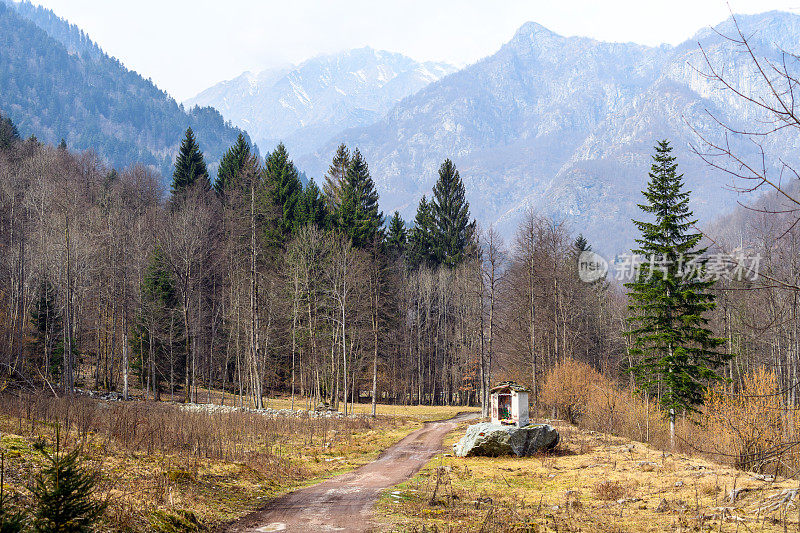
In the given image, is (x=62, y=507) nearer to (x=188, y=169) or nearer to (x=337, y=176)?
(x=337, y=176)

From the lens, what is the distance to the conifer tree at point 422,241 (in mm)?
65000

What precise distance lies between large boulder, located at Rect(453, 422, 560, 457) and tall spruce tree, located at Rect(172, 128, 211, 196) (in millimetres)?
50191

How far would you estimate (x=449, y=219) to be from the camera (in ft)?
215

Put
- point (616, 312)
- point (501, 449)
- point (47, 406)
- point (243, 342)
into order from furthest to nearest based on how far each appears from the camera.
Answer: point (616, 312) → point (243, 342) → point (501, 449) → point (47, 406)

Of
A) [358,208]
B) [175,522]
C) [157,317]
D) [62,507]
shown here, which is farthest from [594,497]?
[358,208]

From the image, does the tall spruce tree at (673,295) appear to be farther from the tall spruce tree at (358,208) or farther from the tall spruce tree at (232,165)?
the tall spruce tree at (232,165)

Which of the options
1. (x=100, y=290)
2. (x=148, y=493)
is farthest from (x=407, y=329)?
(x=148, y=493)

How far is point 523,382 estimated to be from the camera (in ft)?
133

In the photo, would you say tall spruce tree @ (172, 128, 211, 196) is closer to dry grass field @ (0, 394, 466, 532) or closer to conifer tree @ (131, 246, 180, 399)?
conifer tree @ (131, 246, 180, 399)

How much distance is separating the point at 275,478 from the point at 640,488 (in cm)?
957

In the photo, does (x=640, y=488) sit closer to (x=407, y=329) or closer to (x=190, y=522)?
(x=190, y=522)

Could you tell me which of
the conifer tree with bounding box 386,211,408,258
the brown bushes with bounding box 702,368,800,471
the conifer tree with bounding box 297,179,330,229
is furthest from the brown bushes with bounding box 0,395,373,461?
the conifer tree with bounding box 386,211,408,258

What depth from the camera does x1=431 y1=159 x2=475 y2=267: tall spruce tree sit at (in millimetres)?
64688

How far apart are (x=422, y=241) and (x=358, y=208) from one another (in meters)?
13.0
